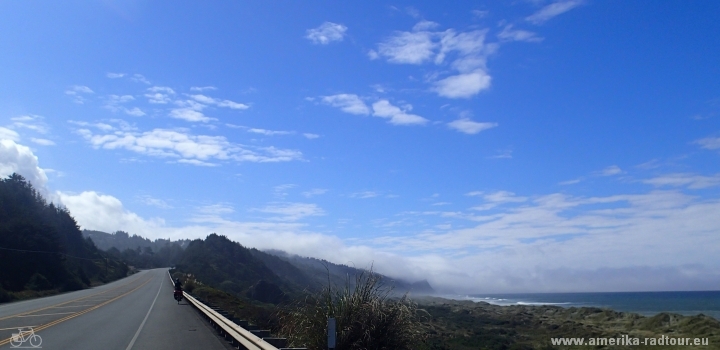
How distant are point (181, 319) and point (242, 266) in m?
89.0

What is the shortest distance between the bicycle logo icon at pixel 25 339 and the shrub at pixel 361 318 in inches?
287

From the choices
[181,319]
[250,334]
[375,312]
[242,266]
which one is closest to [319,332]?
[375,312]

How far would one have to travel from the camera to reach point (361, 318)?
9953 millimetres

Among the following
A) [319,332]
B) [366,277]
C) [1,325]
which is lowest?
[1,325]

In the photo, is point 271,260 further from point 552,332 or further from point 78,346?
point 78,346

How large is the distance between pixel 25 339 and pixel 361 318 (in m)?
10.2

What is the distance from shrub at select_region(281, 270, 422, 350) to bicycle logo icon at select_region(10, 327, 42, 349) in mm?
7286

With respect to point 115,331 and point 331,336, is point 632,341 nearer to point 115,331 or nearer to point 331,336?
point 115,331

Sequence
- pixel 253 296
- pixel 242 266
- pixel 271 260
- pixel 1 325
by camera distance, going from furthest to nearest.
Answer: pixel 271 260 → pixel 242 266 → pixel 253 296 → pixel 1 325

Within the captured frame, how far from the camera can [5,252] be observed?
56062 mm

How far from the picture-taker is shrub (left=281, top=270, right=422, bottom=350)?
32.5ft

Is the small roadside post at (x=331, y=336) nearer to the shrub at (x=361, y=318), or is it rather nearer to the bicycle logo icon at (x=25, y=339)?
the shrub at (x=361, y=318)

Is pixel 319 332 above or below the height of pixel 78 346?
above

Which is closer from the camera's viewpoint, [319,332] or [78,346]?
[319,332]
